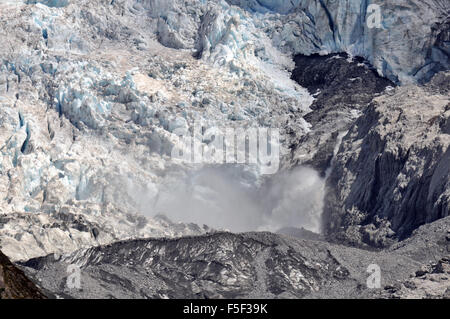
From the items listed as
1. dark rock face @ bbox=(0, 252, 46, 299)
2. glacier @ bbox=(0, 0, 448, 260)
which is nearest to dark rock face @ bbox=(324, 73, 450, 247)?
glacier @ bbox=(0, 0, 448, 260)

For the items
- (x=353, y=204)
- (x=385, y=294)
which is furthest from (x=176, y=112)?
(x=385, y=294)

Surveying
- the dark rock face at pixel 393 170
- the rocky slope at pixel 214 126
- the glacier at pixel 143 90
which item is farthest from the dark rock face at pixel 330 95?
the dark rock face at pixel 393 170

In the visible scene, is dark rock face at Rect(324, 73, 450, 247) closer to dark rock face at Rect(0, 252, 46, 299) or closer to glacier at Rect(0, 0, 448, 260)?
glacier at Rect(0, 0, 448, 260)

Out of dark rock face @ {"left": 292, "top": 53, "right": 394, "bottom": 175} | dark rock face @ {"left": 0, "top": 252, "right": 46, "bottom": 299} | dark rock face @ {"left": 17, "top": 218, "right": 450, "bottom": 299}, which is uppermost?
dark rock face @ {"left": 292, "top": 53, "right": 394, "bottom": 175}

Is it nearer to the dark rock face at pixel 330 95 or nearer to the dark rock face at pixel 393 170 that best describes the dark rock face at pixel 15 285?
the dark rock face at pixel 393 170

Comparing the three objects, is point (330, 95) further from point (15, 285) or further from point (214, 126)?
point (15, 285)
